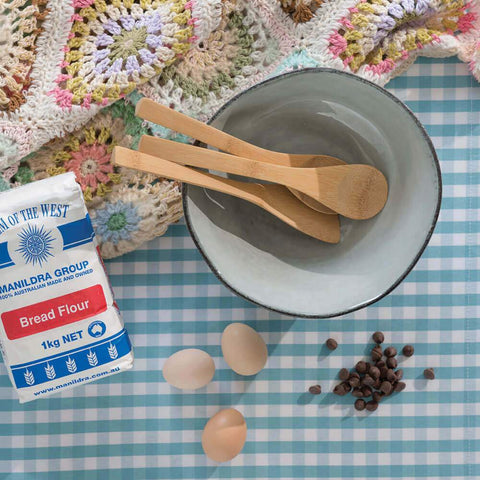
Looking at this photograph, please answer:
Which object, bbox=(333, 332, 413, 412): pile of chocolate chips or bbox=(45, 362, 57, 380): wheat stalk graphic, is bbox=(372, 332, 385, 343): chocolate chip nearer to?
bbox=(333, 332, 413, 412): pile of chocolate chips

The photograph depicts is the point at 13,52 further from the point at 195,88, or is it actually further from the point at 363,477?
the point at 363,477

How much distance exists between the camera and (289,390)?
0.85 metres

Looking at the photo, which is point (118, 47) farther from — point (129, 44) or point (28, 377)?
point (28, 377)

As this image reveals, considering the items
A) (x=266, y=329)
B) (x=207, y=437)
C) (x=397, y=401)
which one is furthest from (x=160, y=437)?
(x=397, y=401)

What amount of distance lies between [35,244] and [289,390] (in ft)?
1.35

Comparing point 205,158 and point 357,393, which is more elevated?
point 205,158

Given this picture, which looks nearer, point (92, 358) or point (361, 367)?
point (92, 358)

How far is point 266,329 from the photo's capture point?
0.85m

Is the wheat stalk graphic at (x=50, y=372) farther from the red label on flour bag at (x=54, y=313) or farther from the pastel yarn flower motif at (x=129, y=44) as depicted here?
the pastel yarn flower motif at (x=129, y=44)

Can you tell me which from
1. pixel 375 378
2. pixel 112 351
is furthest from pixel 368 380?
pixel 112 351

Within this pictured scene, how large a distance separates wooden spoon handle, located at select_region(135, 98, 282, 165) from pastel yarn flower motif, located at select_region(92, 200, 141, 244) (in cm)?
16

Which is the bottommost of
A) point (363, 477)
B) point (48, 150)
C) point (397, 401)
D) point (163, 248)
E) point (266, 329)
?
point (363, 477)

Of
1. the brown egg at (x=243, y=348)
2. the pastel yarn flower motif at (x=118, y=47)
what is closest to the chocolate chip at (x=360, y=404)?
the brown egg at (x=243, y=348)

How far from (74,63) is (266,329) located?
45 centimetres
